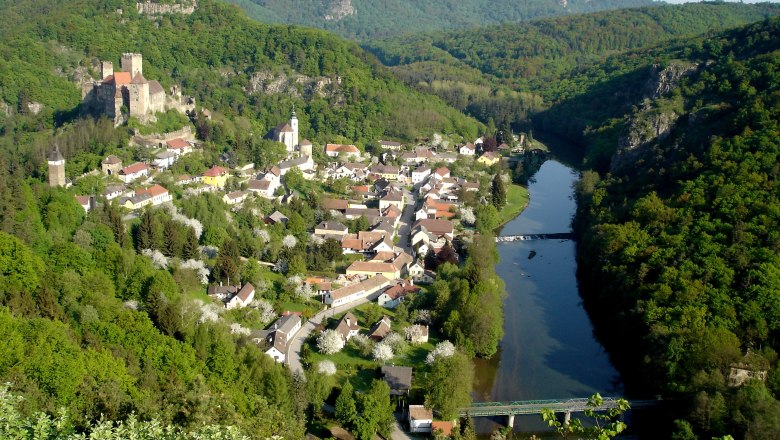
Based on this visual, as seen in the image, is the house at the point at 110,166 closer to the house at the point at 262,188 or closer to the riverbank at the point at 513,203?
the house at the point at 262,188

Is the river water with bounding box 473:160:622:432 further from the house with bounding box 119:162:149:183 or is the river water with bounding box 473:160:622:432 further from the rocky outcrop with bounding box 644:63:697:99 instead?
the rocky outcrop with bounding box 644:63:697:99

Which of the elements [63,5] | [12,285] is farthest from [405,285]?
[63,5]

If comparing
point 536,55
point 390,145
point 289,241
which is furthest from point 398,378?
point 536,55

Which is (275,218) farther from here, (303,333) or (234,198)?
(303,333)

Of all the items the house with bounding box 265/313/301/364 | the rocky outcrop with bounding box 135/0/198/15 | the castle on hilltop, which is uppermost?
the rocky outcrop with bounding box 135/0/198/15

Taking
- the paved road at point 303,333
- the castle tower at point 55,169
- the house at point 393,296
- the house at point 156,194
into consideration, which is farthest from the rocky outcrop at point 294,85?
the paved road at point 303,333

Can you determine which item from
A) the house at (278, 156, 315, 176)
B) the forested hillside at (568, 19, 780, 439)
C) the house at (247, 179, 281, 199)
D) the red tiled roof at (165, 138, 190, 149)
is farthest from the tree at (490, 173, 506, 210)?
the red tiled roof at (165, 138, 190, 149)

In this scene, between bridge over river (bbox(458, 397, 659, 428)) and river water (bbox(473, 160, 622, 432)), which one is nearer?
bridge over river (bbox(458, 397, 659, 428))
